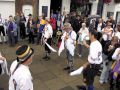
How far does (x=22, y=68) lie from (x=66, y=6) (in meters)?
12.7

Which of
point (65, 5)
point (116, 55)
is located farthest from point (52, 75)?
point (65, 5)

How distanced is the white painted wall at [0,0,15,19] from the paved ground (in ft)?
13.2

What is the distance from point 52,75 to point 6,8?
23.9ft

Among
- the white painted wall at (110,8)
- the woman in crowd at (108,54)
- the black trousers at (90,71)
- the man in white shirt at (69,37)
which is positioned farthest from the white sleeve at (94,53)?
the white painted wall at (110,8)

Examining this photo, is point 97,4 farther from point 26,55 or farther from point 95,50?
point 26,55

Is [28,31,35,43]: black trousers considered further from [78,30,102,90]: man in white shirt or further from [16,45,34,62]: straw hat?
[16,45,34,62]: straw hat

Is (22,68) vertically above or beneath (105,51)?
above

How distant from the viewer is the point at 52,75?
A: 24.2ft

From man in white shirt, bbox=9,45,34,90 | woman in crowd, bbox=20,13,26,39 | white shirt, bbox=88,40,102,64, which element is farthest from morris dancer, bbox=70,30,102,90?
woman in crowd, bbox=20,13,26,39

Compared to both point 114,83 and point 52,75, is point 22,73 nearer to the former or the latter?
point 114,83

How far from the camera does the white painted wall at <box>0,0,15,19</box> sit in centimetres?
1269

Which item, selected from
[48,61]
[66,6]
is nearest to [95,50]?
[48,61]

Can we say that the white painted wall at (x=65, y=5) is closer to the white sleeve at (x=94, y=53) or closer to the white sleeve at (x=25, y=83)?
the white sleeve at (x=94, y=53)

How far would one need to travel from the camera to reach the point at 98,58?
536 centimetres
